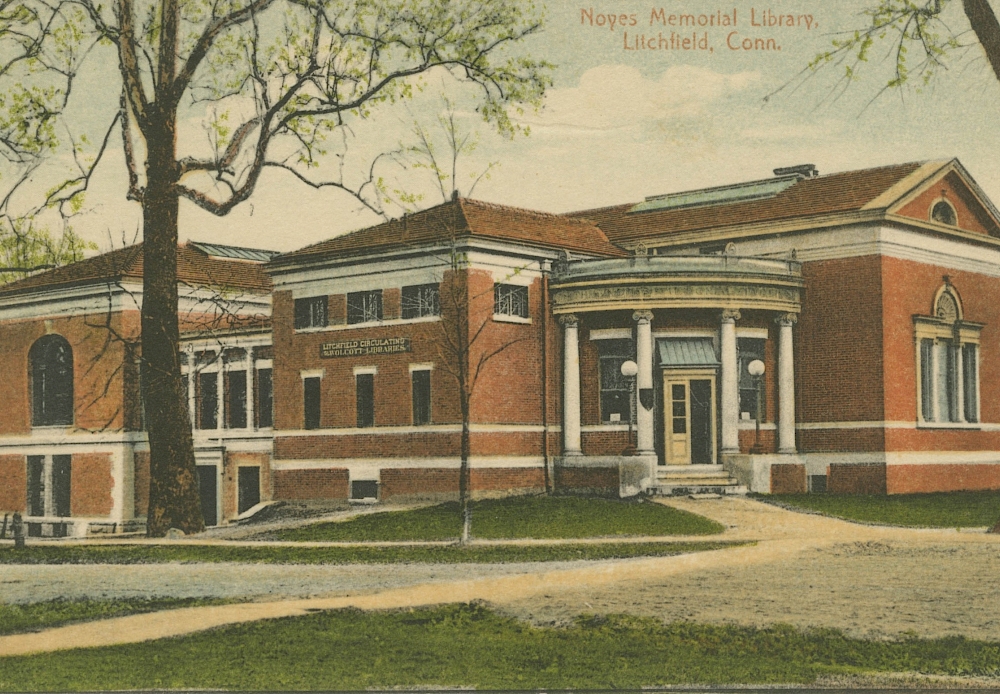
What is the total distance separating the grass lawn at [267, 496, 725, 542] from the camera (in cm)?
2395

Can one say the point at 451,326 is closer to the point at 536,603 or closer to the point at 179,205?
the point at 179,205

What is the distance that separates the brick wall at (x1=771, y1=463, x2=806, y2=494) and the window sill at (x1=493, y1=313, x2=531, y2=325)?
21.5ft

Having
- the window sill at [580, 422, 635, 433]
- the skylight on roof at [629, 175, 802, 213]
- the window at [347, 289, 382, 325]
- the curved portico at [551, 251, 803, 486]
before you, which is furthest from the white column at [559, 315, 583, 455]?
the window at [347, 289, 382, 325]

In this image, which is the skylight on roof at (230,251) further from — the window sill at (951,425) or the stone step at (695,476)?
the window sill at (951,425)

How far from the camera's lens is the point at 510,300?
1200 inches

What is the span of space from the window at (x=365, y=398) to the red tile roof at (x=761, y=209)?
6764 millimetres

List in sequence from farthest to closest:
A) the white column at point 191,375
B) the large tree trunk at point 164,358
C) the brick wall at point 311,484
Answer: the white column at point 191,375, the brick wall at point 311,484, the large tree trunk at point 164,358

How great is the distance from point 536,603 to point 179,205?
10764 mm

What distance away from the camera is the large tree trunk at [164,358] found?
22.0m

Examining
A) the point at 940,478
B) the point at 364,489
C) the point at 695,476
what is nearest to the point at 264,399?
the point at 364,489

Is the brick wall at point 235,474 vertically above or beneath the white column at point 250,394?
beneath

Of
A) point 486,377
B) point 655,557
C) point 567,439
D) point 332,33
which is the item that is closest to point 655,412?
point 567,439

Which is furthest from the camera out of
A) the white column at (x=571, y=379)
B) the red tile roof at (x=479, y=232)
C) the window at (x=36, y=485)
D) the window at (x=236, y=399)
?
the window at (x=236, y=399)

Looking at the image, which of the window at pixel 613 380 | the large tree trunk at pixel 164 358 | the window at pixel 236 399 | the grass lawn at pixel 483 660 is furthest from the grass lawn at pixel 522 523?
the window at pixel 236 399
